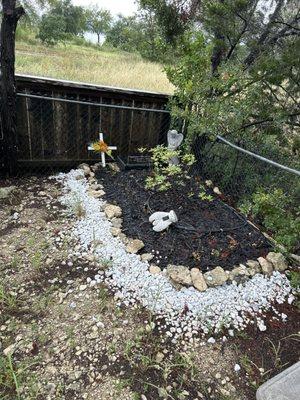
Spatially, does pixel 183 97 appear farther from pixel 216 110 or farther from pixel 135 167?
pixel 135 167

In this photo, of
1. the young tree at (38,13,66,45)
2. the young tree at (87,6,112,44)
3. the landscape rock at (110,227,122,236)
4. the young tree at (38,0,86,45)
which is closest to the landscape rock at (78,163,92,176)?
the landscape rock at (110,227,122,236)

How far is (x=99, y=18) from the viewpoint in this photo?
33.3 m

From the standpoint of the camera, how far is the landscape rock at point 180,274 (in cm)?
228

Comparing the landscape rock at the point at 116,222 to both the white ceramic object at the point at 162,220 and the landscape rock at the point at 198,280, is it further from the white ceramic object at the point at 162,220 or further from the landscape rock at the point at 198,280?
the landscape rock at the point at 198,280

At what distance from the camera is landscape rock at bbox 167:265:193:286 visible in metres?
2.28

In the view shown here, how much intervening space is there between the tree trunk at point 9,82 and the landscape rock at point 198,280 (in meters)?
2.62

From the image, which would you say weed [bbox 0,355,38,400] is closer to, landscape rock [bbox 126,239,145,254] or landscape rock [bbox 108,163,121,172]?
landscape rock [bbox 126,239,145,254]

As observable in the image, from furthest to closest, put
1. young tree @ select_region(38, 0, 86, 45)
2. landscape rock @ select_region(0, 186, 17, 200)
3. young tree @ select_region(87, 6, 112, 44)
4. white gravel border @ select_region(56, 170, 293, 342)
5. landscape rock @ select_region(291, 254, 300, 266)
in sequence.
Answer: young tree @ select_region(87, 6, 112, 44) < young tree @ select_region(38, 0, 86, 45) < landscape rock @ select_region(0, 186, 17, 200) < landscape rock @ select_region(291, 254, 300, 266) < white gravel border @ select_region(56, 170, 293, 342)

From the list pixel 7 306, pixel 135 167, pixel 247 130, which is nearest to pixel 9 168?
pixel 135 167

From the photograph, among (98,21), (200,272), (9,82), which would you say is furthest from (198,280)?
(98,21)

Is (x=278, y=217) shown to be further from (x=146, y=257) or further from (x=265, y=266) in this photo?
(x=146, y=257)

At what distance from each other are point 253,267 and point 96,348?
151cm

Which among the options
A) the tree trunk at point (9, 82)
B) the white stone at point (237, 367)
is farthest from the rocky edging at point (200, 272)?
the tree trunk at point (9, 82)

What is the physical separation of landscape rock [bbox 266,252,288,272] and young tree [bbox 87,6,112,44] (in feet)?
118
